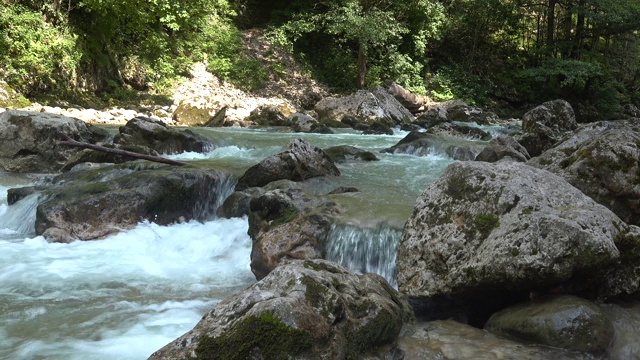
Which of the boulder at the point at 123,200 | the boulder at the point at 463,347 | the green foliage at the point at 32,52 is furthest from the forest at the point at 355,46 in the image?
the boulder at the point at 463,347

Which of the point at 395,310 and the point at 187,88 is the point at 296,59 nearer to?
the point at 187,88

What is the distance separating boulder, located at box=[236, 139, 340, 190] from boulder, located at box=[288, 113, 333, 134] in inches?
296

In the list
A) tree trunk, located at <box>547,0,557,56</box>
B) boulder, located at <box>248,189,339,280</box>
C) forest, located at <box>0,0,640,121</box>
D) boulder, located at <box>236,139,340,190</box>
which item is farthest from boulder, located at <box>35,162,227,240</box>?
tree trunk, located at <box>547,0,557,56</box>

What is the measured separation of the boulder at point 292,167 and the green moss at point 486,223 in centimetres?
444

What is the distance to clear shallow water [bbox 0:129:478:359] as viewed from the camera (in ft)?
13.5

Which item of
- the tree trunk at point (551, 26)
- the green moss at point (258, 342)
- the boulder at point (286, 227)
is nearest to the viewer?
the green moss at point (258, 342)

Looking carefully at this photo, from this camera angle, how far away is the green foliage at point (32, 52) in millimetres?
15727

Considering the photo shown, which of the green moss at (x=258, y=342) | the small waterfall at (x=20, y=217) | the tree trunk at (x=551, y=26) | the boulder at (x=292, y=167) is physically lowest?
the small waterfall at (x=20, y=217)

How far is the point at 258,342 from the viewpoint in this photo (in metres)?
2.80

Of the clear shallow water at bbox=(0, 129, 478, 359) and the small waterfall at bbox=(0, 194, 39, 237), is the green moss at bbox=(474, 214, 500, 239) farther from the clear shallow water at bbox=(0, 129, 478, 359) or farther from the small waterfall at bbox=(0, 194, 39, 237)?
the small waterfall at bbox=(0, 194, 39, 237)

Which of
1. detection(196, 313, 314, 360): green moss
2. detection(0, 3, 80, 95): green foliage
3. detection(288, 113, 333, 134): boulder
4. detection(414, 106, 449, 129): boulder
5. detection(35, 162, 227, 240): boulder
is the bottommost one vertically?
detection(35, 162, 227, 240): boulder

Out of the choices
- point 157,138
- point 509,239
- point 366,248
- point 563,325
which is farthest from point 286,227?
point 157,138

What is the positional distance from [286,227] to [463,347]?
2916mm

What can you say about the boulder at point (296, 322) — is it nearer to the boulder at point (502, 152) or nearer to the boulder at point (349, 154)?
the boulder at point (502, 152)
